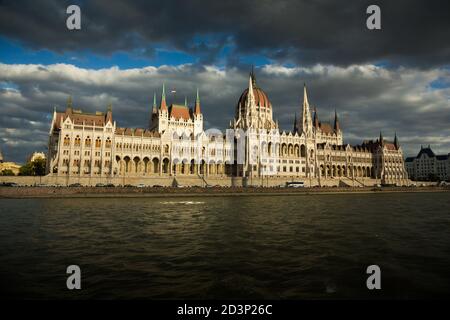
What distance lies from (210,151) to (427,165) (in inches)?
5923

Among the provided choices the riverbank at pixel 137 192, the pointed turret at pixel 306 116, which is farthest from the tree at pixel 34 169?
the pointed turret at pixel 306 116

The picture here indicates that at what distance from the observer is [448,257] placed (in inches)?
547

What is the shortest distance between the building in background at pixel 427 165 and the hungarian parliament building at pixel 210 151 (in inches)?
2103

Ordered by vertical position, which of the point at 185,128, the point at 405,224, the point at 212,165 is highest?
the point at 185,128

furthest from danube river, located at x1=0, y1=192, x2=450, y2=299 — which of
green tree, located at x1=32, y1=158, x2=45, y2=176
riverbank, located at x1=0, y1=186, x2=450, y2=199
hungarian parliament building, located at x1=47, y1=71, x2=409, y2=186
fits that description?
green tree, located at x1=32, y1=158, x2=45, y2=176

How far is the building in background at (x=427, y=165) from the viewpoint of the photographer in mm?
174625

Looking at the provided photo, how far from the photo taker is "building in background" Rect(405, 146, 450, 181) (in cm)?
17462

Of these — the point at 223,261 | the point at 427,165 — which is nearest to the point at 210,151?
the point at 223,261

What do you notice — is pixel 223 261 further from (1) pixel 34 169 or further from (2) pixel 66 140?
(1) pixel 34 169

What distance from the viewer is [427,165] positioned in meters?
185

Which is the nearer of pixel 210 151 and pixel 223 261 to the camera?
pixel 223 261
